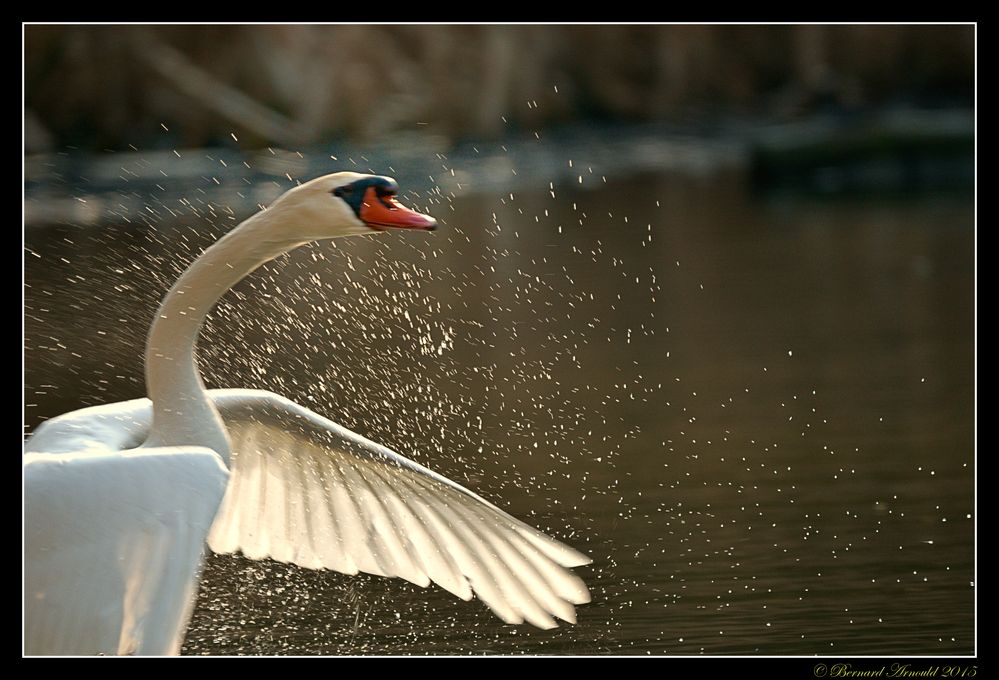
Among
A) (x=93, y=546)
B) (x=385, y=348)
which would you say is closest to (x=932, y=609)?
(x=93, y=546)

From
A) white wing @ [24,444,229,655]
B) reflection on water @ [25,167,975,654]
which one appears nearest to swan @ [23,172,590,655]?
white wing @ [24,444,229,655]

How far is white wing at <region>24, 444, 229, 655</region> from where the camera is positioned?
3412 mm

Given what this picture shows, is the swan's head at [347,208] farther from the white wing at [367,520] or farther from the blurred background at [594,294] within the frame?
the blurred background at [594,294]

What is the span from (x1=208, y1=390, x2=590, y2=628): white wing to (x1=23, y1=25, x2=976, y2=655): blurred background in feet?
1.13

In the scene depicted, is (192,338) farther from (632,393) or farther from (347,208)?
(632,393)

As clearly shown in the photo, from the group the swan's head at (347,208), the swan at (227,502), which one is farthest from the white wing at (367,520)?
the swan's head at (347,208)

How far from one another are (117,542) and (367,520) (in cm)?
105

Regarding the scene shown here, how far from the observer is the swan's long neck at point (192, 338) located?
398 cm

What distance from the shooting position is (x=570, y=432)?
725 centimetres

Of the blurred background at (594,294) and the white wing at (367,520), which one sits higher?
the white wing at (367,520)

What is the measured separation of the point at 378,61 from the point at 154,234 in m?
6.81

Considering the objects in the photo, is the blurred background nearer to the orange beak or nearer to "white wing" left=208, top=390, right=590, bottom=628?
"white wing" left=208, top=390, right=590, bottom=628

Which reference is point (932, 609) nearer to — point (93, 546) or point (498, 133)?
point (93, 546)

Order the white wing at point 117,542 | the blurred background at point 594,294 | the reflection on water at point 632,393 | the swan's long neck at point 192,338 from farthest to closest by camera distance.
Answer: the blurred background at point 594,294 < the reflection on water at point 632,393 < the swan's long neck at point 192,338 < the white wing at point 117,542
